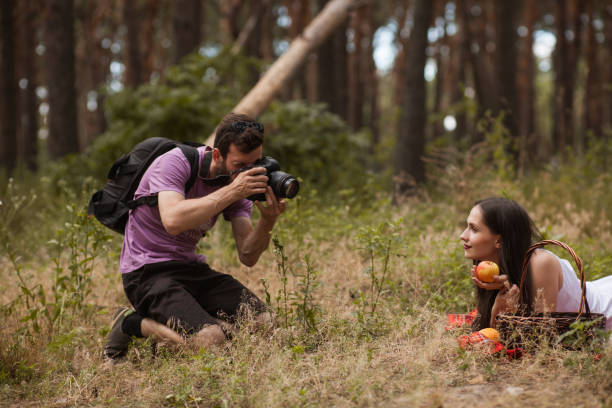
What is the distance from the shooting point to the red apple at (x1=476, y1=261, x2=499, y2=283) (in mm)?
3246

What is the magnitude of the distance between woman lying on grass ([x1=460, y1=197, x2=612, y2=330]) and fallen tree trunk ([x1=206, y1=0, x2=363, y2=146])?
5.43m

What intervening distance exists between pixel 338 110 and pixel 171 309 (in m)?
10.3

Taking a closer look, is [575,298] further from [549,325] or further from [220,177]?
[220,177]

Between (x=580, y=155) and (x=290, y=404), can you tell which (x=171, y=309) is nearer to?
(x=290, y=404)

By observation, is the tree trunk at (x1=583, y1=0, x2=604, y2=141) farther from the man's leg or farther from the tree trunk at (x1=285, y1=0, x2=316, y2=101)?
the man's leg

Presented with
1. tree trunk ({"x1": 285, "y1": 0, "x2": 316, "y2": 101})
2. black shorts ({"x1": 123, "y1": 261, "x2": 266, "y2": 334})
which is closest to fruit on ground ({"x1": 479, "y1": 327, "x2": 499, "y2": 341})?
black shorts ({"x1": 123, "y1": 261, "x2": 266, "y2": 334})

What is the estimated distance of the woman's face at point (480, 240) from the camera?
3.47m

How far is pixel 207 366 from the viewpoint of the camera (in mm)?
3123

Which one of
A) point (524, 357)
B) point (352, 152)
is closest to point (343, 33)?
point (352, 152)

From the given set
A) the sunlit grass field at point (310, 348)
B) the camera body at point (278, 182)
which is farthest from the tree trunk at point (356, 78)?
the camera body at point (278, 182)

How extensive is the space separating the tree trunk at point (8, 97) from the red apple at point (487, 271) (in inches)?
442

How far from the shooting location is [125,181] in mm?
3887

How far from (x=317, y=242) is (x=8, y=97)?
971 cm

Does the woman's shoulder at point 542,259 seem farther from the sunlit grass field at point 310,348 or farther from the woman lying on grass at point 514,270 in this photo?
the sunlit grass field at point 310,348
